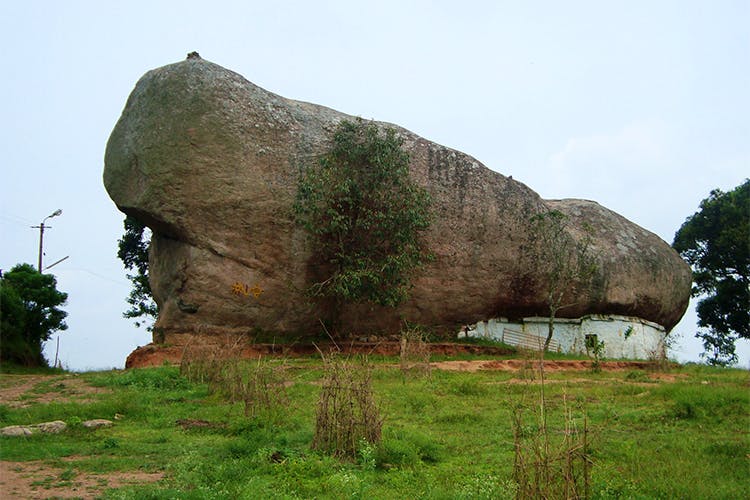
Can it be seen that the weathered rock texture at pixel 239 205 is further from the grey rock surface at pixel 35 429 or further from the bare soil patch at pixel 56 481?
the bare soil patch at pixel 56 481

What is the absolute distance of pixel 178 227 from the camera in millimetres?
17125

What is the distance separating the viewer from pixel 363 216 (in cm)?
1828

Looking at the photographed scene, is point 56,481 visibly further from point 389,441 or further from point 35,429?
point 389,441

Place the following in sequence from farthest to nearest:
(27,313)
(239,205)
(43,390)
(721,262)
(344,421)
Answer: (721,262)
(27,313)
(239,205)
(43,390)
(344,421)

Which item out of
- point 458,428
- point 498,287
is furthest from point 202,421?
point 498,287

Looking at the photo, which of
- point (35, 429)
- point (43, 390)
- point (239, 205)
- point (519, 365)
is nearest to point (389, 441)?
point (35, 429)

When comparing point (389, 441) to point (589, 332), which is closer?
point (389, 441)

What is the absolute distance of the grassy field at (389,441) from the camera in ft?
19.7

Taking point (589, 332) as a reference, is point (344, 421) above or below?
below

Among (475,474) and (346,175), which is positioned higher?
(346,175)

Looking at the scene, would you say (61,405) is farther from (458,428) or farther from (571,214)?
(571,214)

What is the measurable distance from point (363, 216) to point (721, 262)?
18.7 m

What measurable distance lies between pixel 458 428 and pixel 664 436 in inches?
88.8

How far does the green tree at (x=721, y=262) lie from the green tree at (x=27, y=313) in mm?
23580
